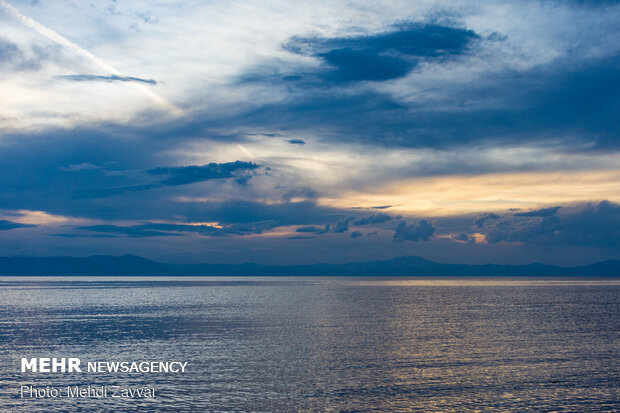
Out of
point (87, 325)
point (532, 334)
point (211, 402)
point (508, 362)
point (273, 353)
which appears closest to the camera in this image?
point (211, 402)

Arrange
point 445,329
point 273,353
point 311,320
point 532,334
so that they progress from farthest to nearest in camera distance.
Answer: point 311,320
point 445,329
point 532,334
point 273,353

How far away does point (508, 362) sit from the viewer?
4934 centimetres

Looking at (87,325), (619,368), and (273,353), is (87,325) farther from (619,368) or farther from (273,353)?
(619,368)

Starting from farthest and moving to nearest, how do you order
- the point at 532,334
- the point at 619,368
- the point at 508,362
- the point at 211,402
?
the point at 532,334, the point at 508,362, the point at 619,368, the point at 211,402

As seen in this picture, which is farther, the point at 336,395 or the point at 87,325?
the point at 87,325

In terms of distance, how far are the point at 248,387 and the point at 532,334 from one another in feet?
146

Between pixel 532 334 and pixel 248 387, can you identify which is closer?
pixel 248 387

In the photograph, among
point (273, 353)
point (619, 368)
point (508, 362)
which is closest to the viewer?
point (619, 368)

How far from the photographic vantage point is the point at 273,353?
54.3 meters

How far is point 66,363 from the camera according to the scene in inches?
1930

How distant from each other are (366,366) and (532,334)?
32.2 meters

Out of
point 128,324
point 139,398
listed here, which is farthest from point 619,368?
point 128,324

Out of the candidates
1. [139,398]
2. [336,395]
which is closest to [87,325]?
[139,398]

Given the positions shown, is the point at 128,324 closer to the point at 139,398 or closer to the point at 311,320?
the point at 311,320
